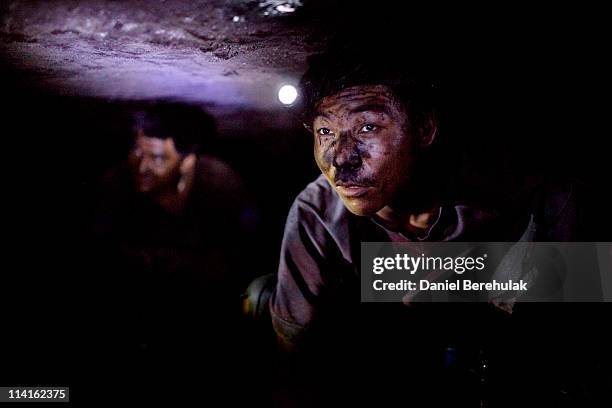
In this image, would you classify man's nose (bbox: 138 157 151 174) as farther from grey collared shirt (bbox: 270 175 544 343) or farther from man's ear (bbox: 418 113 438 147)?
man's ear (bbox: 418 113 438 147)

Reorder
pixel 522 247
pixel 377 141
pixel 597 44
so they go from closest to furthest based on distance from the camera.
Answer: pixel 377 141 → pixel 597 44 → pixel 522 247

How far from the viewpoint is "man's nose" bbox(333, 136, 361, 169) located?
1.94m

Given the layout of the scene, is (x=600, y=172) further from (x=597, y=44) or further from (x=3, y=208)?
(x=3, y=208)

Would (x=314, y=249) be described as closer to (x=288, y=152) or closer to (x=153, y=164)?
(x=288, y=152)

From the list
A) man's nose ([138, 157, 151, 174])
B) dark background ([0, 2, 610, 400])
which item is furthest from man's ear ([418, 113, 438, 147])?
man's nose ([138, 157, 151, 174])

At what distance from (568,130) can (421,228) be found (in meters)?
1.04

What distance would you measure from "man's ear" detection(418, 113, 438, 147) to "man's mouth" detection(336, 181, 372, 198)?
392mm

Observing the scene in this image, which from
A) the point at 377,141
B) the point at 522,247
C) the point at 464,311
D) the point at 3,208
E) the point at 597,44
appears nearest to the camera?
the point at 377,141

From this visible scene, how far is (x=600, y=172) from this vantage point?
2262 millimetres

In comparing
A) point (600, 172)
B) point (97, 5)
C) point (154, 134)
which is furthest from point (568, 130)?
point (154, 134)

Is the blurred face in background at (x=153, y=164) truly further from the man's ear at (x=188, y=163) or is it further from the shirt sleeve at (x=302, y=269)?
the shirt sleeve at (x=302, y=269)

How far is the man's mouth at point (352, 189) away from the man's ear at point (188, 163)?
1697mm
